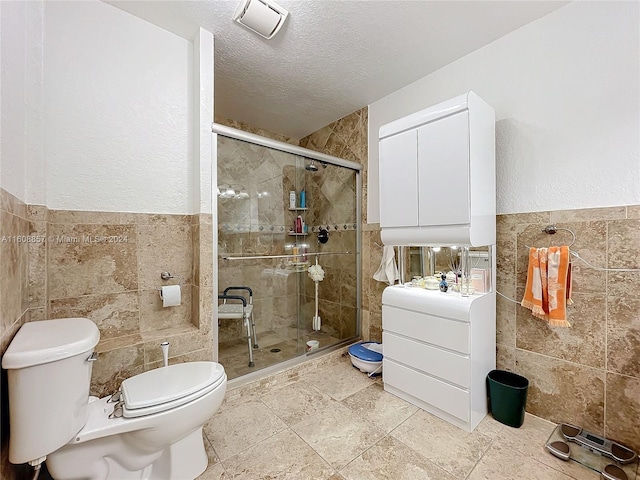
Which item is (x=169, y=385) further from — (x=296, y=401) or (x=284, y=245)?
(x=284, y=245)

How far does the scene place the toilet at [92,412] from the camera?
948mm

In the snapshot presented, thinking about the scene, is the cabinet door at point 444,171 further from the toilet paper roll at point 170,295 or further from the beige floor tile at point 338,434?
the toilet paper roll at point 170,295

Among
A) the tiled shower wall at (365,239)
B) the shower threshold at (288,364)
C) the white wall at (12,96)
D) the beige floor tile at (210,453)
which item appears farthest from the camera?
the tiled shower wall at (365,239)

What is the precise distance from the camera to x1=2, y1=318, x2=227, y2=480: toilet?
948 mm

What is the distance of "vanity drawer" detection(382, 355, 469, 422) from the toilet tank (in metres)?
1.76

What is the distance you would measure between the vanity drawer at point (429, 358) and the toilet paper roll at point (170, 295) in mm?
1503

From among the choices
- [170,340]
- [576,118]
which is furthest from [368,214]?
[170,340]

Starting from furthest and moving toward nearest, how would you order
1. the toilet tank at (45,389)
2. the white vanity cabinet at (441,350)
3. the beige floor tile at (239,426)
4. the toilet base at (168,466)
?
the white vanity cabinet at (441,350) → the beige floor tile at (239,426) → the toilet base at (168,466) → the toilet tank at (45,389)

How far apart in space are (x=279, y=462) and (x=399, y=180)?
1.85 metres

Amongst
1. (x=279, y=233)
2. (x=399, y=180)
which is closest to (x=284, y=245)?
(x=279, y=233)

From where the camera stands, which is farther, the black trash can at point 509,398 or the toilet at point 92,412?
the black trash can at point 509,398

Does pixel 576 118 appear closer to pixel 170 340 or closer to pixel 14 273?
pixel 170 340

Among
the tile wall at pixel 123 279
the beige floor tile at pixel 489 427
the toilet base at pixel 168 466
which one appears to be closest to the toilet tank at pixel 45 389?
the toilet base at pixel 168 466

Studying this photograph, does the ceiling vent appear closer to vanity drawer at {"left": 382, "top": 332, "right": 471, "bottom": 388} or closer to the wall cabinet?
the wall cabinet
